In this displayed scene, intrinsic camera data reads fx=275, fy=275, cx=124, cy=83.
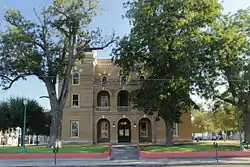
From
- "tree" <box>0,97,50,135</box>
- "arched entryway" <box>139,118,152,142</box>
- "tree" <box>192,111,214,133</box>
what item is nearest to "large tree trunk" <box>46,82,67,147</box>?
"arched entryway" <box>139,118,152,142</box>

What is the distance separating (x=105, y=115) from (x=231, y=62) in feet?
60.2

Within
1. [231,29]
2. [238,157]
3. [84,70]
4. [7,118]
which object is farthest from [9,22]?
[238,157]

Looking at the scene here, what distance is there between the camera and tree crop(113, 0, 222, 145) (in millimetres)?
26125

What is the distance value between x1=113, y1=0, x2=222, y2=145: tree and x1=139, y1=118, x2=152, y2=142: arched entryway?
32.7 feet

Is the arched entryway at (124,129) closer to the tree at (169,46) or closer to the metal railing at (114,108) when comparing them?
the metal railing at (114,108)

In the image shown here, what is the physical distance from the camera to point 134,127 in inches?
1478

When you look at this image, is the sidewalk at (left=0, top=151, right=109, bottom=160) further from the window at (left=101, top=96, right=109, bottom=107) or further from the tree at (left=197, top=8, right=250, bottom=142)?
the window at (left=101, top=96, right=109, bottom=107)

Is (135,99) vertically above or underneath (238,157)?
above

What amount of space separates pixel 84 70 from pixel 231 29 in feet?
66.7

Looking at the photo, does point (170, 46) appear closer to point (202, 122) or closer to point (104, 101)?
point (104, 101)

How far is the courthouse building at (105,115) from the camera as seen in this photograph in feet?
123

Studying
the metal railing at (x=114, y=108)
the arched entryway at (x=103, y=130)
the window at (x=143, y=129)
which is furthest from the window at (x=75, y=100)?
the window at (x=143, y=129)

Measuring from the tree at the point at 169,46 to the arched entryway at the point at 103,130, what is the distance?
11.8 m

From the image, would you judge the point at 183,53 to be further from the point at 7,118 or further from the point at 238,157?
the point at 7,118
